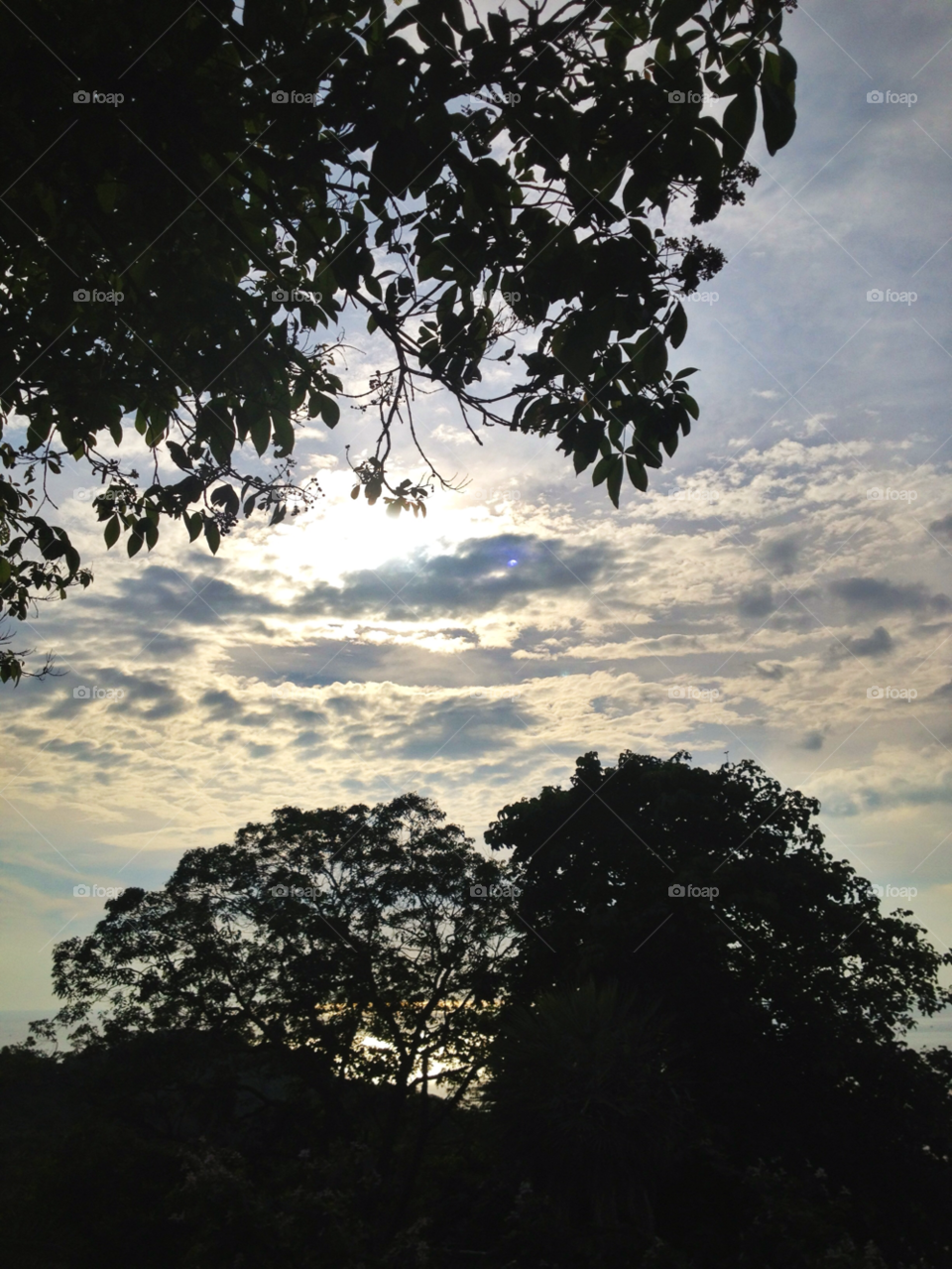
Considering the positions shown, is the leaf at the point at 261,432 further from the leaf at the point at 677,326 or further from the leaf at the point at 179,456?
the leaf at the point at 677,326

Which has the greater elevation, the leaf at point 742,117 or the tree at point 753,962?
the leaf at point 742,117

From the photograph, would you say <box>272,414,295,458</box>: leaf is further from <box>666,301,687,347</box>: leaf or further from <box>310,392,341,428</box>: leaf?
<box>666,301,687,347</box>: leaf

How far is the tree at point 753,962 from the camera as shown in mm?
13930

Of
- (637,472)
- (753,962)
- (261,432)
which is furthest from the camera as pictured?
(753,962)

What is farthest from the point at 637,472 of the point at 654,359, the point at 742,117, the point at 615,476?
the point at 742,117

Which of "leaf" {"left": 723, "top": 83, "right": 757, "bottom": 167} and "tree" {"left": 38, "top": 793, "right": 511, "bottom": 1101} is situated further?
"tree" {"left": 38, "top": 793, "right": 511, "bottom": 1101}

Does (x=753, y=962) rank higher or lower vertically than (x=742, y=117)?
lower

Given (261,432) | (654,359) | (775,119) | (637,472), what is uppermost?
(775,119)

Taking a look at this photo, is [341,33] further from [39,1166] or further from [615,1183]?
[39,1166]

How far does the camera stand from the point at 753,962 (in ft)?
52.5

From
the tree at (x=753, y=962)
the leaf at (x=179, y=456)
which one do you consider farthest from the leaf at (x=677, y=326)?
the tree at (x=753, y=962)

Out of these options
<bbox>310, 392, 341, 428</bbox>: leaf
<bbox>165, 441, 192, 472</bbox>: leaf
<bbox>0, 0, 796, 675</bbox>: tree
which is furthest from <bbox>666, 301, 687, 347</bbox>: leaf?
<bbox>165, 441, 192, 472</bbox>: leaf

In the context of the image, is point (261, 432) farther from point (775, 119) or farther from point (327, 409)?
point (775, 119)

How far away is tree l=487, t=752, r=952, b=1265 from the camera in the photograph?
45.7 feet
